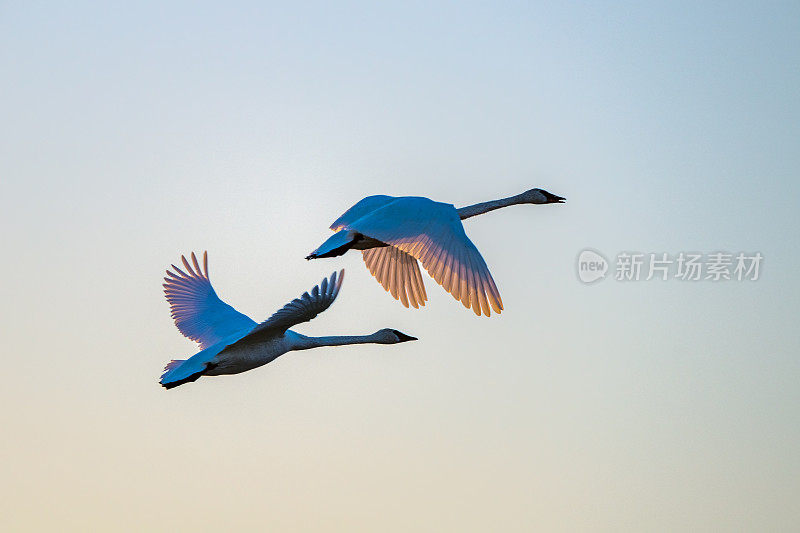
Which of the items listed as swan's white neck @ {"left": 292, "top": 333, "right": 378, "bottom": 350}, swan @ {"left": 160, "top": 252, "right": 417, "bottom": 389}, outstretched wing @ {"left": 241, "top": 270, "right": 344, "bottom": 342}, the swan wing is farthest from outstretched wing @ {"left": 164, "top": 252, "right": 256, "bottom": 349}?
outstretched wing @ {"left": 241, "top": 270, "right": 344, "bottom": 342}

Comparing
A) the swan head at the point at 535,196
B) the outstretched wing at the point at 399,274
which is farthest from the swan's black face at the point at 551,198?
the outstretched wing at the point at 399,274

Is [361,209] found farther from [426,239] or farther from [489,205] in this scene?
[489,205]

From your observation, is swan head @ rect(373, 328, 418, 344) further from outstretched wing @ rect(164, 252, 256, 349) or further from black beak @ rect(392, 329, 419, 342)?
outstretched wing @ rect(164, 252, 256, 349)

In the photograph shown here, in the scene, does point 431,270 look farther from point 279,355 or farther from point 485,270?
point 279,355

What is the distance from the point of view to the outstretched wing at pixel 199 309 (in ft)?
56.1

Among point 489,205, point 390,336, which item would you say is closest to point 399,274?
point 390,336

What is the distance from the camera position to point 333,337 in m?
16.4

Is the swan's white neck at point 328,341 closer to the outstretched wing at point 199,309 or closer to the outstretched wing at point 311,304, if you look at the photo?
the outstretched wing at point 199,309

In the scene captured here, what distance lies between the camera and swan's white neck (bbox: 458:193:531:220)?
16.6 m

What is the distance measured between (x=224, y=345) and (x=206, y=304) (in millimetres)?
3176

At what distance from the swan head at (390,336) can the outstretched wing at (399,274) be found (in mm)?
547

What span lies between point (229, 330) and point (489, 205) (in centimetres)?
390

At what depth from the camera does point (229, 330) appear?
1703 centimetres

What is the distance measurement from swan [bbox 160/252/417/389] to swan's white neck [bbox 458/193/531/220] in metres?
1.79
